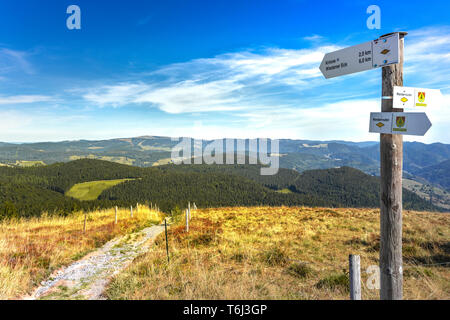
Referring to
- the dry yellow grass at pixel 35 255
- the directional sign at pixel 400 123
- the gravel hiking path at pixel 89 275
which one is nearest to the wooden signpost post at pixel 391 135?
the directional sign at pixel 400 123

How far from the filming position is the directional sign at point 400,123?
9.56 ft

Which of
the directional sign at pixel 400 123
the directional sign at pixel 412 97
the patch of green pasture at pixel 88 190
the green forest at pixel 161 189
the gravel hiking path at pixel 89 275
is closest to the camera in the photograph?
the directional sign at pixel 400 123

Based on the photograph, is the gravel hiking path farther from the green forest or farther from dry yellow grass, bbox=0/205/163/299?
the green forest

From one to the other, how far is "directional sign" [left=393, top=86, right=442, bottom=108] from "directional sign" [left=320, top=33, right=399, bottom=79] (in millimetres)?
412

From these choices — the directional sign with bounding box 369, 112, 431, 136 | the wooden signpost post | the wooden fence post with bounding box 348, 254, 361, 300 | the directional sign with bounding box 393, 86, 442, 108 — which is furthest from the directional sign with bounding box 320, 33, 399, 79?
the wooden fence post with bounding box 348, 254, 361, 300

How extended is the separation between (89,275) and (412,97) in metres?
8.98

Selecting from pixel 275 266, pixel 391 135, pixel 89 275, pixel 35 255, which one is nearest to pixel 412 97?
pixel 391 135

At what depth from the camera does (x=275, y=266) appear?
723 cm

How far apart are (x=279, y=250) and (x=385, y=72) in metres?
6.51

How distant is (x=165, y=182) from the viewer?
12938cm

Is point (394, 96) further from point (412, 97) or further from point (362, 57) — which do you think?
point (362, 57)

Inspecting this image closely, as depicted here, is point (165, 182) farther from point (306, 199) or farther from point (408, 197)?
point (408, 197)

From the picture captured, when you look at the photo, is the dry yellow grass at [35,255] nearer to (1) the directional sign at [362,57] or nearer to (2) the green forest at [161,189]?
(1) the directional sign at [362,57]
